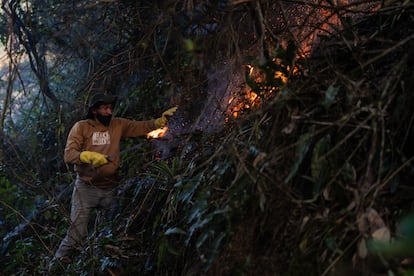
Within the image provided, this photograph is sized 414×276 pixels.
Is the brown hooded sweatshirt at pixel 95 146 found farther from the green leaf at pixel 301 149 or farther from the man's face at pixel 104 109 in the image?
the green leaf at pixel 301 149

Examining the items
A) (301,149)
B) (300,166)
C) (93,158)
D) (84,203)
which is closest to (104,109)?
(93,158)

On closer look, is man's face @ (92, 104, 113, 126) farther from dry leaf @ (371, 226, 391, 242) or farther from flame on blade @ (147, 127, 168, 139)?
dry leaf @ (371, 226, 391, 242)

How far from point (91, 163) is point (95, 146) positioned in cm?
29

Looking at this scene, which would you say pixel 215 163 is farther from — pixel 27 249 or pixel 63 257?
pixel 27 249

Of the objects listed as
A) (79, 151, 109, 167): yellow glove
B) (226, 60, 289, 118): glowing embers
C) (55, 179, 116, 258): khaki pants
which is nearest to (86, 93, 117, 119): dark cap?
(79, 151, 109, 167): yellow glove

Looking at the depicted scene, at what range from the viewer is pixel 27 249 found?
6.02 m

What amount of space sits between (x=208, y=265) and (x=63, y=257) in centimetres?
245

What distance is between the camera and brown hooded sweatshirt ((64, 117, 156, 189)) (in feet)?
17.7

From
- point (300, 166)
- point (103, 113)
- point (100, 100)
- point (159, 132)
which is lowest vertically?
point (300, 166)

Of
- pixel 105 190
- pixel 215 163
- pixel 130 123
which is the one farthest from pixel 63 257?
pixel 215 163

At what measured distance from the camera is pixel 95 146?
552 centimetres

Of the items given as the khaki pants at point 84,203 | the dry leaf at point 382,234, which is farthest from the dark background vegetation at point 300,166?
the khaki pants at point 84,203

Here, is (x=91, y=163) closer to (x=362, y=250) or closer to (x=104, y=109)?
(x=104, y=109)

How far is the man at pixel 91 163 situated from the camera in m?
5.37
